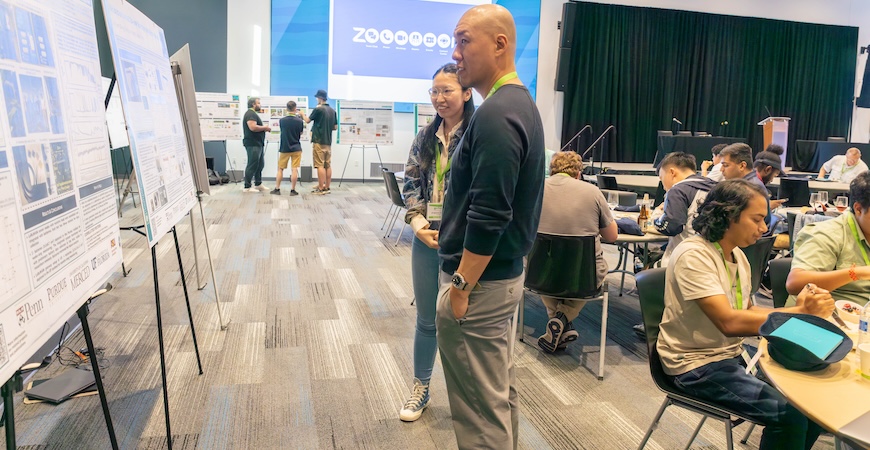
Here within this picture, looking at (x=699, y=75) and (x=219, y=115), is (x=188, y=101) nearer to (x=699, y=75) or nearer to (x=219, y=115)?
(x=219, y=115)

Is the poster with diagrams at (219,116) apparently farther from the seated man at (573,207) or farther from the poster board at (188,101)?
the seated man at (573,207)

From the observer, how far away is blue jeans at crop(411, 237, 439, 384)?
2454 mm

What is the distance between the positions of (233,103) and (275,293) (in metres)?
7.22

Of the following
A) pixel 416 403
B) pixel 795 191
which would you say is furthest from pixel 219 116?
pixel 416 403

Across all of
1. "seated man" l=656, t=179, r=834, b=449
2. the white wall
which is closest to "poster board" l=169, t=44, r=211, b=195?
"seated man" l=656, t=179, r=834, b=449

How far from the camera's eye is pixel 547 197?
11.0 feet

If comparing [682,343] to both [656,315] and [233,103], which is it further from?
[233,103]

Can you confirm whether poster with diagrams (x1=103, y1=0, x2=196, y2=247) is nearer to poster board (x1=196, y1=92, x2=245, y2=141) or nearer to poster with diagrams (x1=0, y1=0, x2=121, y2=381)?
poster with diagrams (x1=0, y1=0, x2=121, y2=381)

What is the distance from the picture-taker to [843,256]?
7.61ft

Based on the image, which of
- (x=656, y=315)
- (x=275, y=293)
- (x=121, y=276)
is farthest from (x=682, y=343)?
(x=121, y=276)

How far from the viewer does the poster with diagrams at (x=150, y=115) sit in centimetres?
195

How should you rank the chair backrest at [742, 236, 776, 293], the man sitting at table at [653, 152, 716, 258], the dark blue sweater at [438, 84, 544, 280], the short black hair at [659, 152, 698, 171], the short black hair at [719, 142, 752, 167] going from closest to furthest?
the dark blue sweater at [438, 84, 544, 280] → the chair backrest at [742, 236, 776, 293] → the man sitting at table at [653, 152, 716, 258] → the short black hair at [719, 142, 752, 167] → the short black hair at [659, 152, 698, 171]

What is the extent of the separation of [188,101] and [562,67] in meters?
9.88

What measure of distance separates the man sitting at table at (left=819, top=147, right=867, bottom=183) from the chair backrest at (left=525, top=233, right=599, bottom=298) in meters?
6.99
